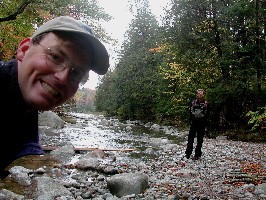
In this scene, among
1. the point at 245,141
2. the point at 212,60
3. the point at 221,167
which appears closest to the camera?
the point at 221,167

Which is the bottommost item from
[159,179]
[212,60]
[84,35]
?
[159,179]

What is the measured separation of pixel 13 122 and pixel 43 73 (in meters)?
0.37

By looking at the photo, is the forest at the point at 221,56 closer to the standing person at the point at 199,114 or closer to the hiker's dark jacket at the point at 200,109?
the standing person at the point at 199,114

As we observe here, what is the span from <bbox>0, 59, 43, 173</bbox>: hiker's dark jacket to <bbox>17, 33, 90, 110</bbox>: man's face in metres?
0.04

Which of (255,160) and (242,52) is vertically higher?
(242,52)

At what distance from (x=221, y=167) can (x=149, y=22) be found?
110ft

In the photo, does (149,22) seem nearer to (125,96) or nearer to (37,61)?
(125,96)

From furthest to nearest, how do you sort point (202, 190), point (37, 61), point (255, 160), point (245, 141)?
point (245, 141), point (255, 160), point (202, 190), point (37, 61)

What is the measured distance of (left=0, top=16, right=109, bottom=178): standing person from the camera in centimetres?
159

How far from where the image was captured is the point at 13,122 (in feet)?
5.74

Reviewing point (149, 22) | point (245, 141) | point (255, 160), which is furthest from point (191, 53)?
point (149, 22)

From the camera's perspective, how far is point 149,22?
131 feet

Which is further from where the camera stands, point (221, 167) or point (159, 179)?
point (221, 167)

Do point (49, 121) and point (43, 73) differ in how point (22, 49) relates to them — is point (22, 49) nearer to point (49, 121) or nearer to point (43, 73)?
point (43, 73)
